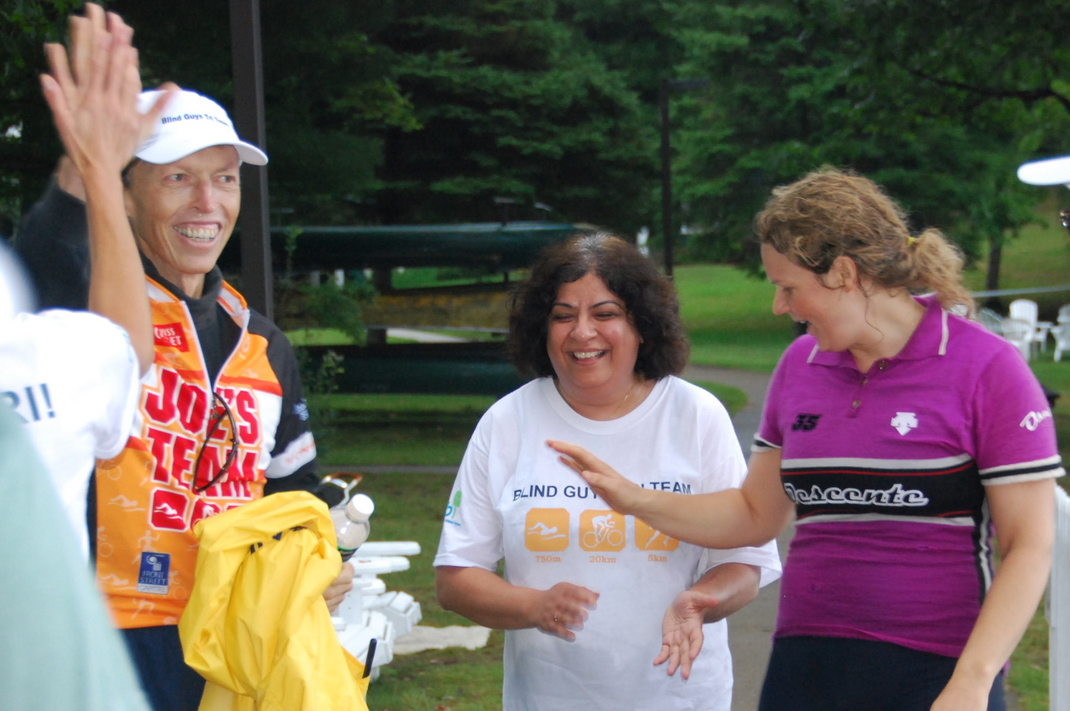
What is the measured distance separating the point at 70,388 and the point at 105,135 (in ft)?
2.06

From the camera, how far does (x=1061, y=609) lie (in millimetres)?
3422

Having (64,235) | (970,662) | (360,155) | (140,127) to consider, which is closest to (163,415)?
(64,235)

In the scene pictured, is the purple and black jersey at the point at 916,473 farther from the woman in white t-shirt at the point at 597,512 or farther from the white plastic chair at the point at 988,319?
the woman in white t-shirt at the point at 597,512

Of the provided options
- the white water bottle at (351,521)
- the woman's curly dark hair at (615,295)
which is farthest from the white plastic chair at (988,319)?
the white water bottle at (351,521)

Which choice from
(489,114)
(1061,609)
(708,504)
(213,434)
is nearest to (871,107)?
(489,114)

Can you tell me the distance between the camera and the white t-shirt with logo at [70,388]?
4.23 feet

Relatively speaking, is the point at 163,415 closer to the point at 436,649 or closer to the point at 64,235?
the point at 64,235

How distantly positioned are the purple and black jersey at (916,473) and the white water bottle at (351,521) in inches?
37.9

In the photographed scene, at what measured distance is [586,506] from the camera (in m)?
→ 2.60

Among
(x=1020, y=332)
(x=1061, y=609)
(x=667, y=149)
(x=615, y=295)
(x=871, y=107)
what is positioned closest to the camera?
(x=615, y=295)

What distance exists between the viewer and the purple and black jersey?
2.16 metres

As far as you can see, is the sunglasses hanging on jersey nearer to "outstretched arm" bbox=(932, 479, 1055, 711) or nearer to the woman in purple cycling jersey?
the woman in purple cycling jersey

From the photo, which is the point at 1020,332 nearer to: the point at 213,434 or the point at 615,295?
the point at 615,295

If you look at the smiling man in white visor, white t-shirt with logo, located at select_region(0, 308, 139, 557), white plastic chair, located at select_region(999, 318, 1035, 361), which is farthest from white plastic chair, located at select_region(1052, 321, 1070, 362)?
white t-shirt with logo, located at select_region(0, 308, 139, 557)
